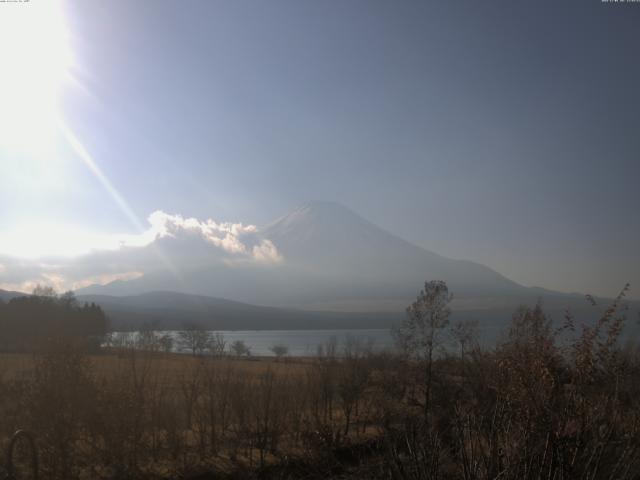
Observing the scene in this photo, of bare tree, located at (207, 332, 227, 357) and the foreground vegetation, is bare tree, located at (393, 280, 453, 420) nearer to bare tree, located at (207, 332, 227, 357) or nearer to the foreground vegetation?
the foreground vegetation

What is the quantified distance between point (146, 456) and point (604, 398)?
1366cm

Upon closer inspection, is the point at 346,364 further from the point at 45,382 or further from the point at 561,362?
the point at 561,362

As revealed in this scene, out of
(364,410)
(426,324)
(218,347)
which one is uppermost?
(426,324)

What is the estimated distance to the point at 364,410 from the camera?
24625 mm

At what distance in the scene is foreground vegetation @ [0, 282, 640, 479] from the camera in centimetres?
583

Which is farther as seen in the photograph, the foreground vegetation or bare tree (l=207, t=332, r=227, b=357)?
bare tree (l=207, t=332, r=227, b=357)

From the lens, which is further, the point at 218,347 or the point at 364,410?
the point at 218,347

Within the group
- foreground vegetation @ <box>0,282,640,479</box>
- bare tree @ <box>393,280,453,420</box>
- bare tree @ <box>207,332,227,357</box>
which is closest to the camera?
foreground vegetation @ <box>0,282,640,479</box>

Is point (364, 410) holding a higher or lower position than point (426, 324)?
lower

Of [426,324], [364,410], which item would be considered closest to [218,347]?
[364,410]

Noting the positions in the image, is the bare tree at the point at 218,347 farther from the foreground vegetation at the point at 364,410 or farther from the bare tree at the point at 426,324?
the bare tree at the point at 426,324


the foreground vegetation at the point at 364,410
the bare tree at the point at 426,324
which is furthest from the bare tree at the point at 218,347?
the bare tree at the point at 426,324

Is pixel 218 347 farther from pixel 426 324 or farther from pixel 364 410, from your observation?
pixel 426 324

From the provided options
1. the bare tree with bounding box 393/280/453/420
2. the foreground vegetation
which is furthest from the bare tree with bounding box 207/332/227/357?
→ the bare tree with bounding box 393/280/453/420
